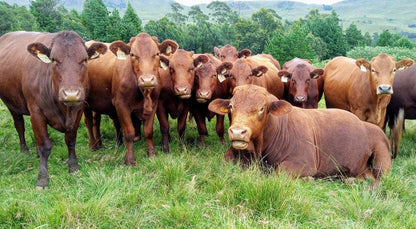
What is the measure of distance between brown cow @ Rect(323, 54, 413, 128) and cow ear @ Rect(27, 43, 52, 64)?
19.1 ft

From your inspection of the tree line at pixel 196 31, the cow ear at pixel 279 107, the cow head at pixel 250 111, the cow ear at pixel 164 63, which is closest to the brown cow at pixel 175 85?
the cow ear at pixel 164 63

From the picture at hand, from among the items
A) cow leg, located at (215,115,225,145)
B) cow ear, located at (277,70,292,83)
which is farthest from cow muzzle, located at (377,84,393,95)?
cow leg, located at (215,115,225,145)

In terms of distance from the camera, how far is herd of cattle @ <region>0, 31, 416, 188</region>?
492 centimetres

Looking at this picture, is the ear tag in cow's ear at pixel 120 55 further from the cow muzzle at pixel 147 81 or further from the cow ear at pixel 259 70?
the cow ear at pixel 259 70

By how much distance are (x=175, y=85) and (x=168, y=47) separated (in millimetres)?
756

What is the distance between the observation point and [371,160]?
18.4 feet

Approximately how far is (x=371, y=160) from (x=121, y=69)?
15.0 feet

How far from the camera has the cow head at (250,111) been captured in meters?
4.42

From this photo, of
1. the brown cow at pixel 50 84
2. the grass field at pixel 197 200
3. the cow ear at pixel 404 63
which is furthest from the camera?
the cow ear at pixel 404 63

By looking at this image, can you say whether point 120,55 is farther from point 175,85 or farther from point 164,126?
point 164,126

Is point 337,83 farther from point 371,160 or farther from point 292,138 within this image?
point 292,138

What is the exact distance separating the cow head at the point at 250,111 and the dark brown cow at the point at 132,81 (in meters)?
1.55

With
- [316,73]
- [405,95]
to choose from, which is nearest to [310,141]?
[316,73]

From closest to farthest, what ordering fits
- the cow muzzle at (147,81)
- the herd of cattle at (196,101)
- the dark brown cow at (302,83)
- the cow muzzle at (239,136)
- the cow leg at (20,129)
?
1. the cow muzzle at (239,136)
2. the herd of cattle at (196,101)
3. the cow muzzle at (147,81)
4. the cow leg at (20,129)
5. the dark brown cow at (302,83)
